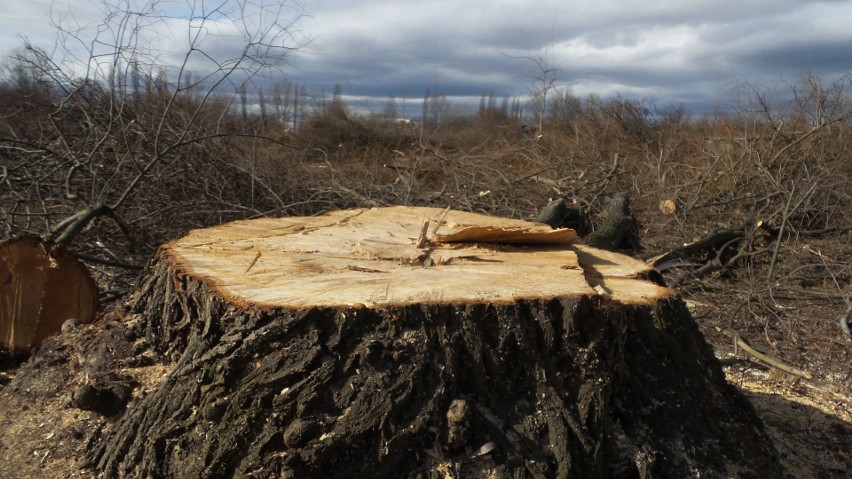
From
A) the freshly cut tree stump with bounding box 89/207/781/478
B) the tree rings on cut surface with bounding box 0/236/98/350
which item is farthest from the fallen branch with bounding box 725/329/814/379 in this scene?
the tree rings on cut surface with bounding box 0/236/98/350

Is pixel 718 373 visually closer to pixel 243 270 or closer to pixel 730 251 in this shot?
pixel 243 270

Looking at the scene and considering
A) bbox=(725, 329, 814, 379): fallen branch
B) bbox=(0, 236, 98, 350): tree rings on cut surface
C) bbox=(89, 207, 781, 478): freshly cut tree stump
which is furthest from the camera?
bbox=(725, 329, 814, 379): fallen branch

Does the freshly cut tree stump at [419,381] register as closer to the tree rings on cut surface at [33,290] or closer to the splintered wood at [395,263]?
the splintered wood at [395,263]

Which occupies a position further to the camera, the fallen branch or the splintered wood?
the fallen branch

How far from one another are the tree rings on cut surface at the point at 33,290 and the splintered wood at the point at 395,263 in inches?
35.1

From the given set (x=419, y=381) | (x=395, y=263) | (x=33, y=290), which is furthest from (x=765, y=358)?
(x=33, y=290)

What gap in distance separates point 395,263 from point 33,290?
1.79 m

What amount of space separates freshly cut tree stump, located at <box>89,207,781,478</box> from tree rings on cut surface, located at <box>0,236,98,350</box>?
108 centimetres

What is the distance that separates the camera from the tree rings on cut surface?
9.29ft

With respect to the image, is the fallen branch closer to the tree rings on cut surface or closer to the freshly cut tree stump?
the freshly cut tree stump

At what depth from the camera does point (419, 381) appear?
1699 millimetres

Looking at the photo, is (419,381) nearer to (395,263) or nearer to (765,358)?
(395,263)

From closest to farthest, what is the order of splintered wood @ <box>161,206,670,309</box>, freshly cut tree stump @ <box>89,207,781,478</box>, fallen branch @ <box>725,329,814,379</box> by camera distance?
1. freshly cut tree stump @ <box>89,207,781,478</box>
2. splintered wood @ <box>161,206,670,309</box>
3. fallen branch @ <box>725,329,814,379</box>

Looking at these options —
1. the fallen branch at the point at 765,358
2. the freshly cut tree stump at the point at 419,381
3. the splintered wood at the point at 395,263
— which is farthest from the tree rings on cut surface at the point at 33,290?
the fallen branch at the point at 765,358
